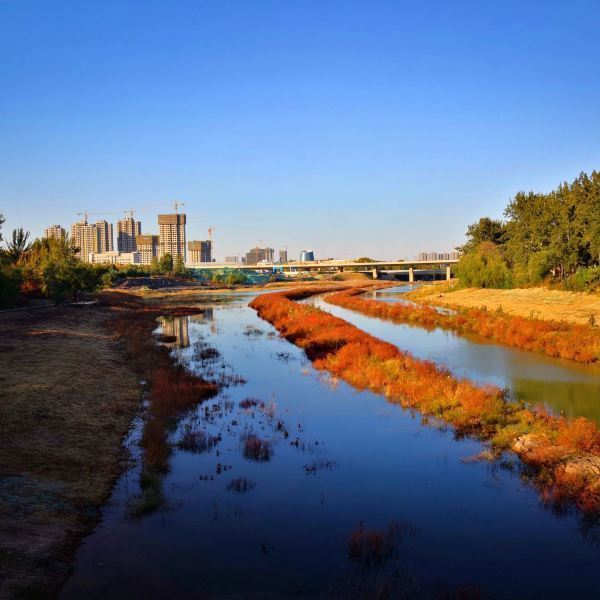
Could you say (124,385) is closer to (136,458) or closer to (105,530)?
(136,458)

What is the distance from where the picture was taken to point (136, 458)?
51.4 feet

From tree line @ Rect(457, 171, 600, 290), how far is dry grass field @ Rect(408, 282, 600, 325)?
3.00 m

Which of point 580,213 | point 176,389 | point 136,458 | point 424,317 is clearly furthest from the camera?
point 580,213

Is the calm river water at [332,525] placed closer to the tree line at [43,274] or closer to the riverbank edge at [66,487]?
the riverbank edge at [66,487]

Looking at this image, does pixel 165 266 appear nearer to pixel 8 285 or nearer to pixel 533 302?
pixel 8 285

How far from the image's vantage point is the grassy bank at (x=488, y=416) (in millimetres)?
13688

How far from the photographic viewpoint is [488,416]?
62.3 feet

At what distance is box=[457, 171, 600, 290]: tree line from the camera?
6303 cm

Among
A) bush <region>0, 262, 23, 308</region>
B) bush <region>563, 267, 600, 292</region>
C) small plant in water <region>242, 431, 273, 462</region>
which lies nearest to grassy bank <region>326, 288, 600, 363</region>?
bush <region>563, 267, 600, 292</region>

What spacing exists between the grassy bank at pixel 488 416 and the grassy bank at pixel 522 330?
10410mm

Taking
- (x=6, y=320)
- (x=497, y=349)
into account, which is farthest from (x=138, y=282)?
(x=497, y=349)

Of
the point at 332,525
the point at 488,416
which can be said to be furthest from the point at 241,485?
the point at 488,416

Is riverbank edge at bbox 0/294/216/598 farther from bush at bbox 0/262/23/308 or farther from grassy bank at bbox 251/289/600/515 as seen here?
bush at bbox 0/262/23/308

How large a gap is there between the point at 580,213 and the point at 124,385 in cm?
5947
